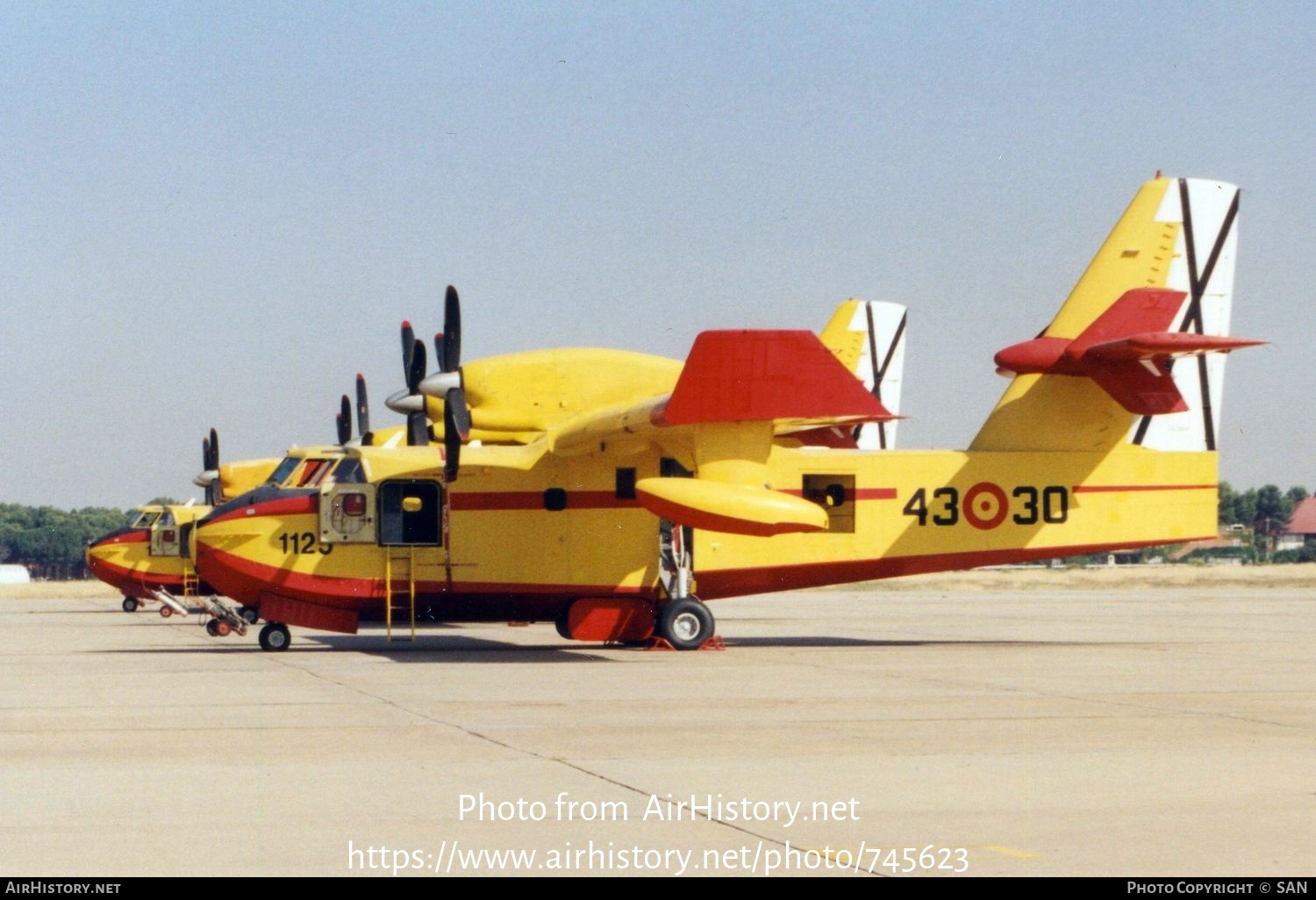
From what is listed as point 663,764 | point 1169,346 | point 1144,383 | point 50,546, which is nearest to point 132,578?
point 1144,383

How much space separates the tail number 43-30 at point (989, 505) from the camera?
2441 cm

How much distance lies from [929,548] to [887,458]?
1.49 metres

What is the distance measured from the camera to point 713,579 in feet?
80.2

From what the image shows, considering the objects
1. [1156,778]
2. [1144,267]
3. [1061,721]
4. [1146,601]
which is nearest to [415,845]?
[1156,778]

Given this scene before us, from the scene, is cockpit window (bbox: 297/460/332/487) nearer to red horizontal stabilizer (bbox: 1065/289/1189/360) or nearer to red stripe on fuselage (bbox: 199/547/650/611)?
red stripe on fuselage (bbox: 199/547/650/611)

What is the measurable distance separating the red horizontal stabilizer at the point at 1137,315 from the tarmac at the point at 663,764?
4.79m

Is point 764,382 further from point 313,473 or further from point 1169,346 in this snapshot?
point 313,473

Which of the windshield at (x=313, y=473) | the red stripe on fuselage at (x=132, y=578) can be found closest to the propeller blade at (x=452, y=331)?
the windshield at (x=313, y=473)

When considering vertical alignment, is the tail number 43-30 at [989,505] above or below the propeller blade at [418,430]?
below

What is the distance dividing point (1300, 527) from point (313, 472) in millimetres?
137383

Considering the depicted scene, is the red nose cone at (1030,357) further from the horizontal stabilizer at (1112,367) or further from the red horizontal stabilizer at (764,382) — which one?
the red horizontal stabilizer at (764,382)

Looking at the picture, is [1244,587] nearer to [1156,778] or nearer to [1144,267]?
[1144,267]

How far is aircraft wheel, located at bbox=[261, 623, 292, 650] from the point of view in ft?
80.5

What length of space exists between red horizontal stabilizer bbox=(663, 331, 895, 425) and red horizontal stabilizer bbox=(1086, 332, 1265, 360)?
467 centimetres
